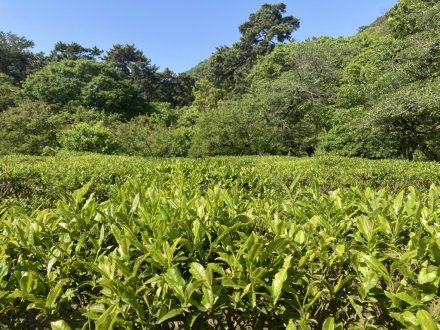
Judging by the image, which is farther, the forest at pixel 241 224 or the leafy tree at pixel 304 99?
the leafy tree at pixel 304 99

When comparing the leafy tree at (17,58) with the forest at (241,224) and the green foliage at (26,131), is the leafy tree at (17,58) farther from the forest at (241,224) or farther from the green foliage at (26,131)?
the forest at (241,224)

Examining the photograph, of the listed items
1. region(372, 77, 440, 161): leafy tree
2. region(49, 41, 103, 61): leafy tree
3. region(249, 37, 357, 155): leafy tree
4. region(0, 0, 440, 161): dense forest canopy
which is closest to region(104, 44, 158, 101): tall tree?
region(49, 41, 103, 61): leafy tree

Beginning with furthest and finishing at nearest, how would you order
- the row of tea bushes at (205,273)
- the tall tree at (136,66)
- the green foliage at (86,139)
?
the tall tree at (136,66)
the green foliage at (86,139)
the row of tea bushes at (205,273)

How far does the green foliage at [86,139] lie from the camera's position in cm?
1625

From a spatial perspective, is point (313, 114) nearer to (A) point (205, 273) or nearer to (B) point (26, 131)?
(B) point (26, 131)

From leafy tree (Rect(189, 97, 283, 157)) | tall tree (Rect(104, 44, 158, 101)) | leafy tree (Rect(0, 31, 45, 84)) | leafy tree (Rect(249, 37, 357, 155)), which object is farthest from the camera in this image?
tall tree (Rect(104, 44, 158, 101))

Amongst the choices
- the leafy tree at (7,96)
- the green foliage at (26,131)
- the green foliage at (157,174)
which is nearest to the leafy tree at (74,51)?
the leafy tree at (7,96)

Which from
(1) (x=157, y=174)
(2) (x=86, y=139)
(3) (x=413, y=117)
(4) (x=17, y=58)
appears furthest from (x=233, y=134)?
(4) (x=17, y=58)

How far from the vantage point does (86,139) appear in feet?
53.2

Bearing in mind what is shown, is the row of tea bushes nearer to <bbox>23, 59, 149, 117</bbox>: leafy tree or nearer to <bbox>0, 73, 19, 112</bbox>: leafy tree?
<bbox>0, 73, 19, 112</bbox>: leafy tree

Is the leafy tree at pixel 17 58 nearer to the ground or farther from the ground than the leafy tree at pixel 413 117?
farther from the ground

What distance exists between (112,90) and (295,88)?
23.7 meters

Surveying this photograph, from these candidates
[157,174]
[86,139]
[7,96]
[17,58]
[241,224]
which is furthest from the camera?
[17,58]

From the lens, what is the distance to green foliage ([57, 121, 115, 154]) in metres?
16.2
